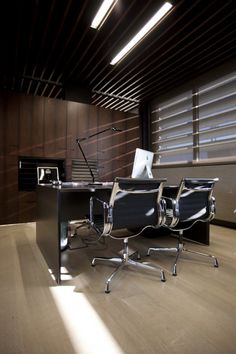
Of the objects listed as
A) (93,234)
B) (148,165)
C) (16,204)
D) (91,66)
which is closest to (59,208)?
(148,165)

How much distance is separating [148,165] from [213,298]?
5.16ft

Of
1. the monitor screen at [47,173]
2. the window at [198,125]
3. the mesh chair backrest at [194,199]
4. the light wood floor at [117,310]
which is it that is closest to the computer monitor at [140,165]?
the mesh chair backrest at [194,199]

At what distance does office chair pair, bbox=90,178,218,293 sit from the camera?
1711 mm

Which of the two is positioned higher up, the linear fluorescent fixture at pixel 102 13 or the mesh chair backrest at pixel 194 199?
the linear fluorescent fixture at pixel 102 13

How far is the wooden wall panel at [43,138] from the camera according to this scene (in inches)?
173

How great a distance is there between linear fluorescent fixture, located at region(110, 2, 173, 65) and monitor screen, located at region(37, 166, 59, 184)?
262 centimetres

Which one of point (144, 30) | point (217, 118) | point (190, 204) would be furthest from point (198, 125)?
point (190, 204)

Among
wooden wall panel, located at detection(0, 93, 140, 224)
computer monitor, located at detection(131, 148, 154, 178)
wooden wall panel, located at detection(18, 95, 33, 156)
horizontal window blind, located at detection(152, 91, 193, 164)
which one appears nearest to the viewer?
computer monitor, located at detection(131, 148, 154, 178)

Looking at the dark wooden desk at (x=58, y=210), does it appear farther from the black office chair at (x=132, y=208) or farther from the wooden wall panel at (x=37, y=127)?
the wooden wall panel at (x=37, y=127)

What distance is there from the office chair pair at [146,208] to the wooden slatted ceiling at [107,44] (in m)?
2.48

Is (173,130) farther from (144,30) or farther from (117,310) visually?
(117,310)

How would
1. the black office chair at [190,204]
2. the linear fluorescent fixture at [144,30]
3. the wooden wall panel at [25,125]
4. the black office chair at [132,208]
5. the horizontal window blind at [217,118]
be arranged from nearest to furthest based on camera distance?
1. the black office chair at [132,208]
2. the black office chair at [190,204]
3. the linear fluorescent fixture at [144,30]
4. the horizontal window blind at [217,118]
5. the wooden wall panel at [25,125]

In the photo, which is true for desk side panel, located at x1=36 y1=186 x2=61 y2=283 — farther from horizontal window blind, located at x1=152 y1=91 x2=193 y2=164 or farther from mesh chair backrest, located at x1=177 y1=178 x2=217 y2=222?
horizontal window blind, located at x1=152 y1=91 x2=193 y2=164

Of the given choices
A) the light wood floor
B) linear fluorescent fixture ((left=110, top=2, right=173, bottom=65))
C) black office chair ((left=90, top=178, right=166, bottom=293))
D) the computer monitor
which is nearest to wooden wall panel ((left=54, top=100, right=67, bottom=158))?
linear fluorescent fixture ((left=110, top=2, right=173, bottom=65))
